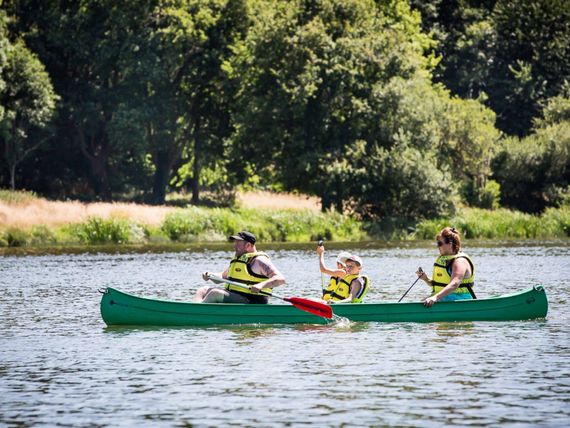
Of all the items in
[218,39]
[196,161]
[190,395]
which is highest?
[218,39]

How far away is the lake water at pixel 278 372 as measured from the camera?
13.7 metres

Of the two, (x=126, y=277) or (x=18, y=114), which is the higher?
(x=18, y=114)

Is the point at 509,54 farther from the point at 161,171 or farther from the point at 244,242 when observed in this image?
the point at 244,242

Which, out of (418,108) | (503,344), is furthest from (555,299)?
(418,108)

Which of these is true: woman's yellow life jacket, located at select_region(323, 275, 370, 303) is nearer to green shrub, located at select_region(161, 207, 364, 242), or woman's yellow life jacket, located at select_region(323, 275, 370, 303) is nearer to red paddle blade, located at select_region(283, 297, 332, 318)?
red paddle blade, located at select_region(283, 297, 332, 318)

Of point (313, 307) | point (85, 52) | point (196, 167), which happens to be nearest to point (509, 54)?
point (196, 167)

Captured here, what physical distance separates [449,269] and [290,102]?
131ft

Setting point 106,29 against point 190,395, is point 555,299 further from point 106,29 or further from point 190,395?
point 106,29

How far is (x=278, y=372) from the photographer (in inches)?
655

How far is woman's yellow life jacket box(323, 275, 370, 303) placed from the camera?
22.1 meters

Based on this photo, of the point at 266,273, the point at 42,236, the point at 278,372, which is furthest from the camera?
the point at 42,236

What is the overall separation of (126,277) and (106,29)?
38.0 metres

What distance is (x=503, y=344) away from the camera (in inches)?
762

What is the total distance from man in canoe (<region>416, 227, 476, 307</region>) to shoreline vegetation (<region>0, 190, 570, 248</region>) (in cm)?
2828
